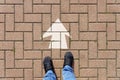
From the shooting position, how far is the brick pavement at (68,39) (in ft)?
14.1

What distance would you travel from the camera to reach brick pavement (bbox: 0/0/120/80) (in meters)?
4.30

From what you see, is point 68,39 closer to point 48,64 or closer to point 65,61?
point 65,61

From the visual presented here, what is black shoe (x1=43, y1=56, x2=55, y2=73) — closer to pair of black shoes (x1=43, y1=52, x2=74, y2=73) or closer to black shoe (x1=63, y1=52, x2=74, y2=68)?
pair of black shoes (x1=43, y1=52, x2=74, y2=73)

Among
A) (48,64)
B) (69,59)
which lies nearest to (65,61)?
(69,59)

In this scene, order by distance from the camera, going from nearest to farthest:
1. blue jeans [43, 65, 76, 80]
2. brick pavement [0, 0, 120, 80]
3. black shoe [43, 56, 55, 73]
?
1. blue jeans [43, 65, 76, 80]
2. black shoe [43, 56, 55, 73]
3. brick pavement [0, 0, 120, 80]

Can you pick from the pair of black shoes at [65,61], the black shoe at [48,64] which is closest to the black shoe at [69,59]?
the pair of black shoes at [65,61]

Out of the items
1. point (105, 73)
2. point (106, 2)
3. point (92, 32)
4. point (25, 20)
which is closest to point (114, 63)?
point (105, 73)

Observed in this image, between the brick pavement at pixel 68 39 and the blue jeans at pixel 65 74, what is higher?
the brick pavement at pixel 68 39

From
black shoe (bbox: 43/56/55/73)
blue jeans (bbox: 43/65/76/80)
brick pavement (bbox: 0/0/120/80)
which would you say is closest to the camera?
blue jeans (bbox: 43/65/76/80)

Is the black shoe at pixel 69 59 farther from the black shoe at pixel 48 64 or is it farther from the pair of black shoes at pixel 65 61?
the black shoe at pixel 48 64

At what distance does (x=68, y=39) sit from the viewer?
4320 millimetres

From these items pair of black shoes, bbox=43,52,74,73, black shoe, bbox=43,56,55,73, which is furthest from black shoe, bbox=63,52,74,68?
black shoe, bbox=43,56,55,73

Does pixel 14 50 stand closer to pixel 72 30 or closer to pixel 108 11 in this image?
pixel 72 30

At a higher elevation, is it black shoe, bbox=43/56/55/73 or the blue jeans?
black shoe, bbox=43/56/55/73
